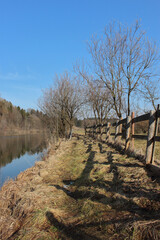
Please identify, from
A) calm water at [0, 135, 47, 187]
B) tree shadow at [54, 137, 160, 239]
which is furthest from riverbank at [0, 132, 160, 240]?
calm water at [0, 135, 47, 187]

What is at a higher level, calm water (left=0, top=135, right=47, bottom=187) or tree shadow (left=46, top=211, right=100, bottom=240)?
tree shadow (left=46, top=211, right=100, bottom=240)

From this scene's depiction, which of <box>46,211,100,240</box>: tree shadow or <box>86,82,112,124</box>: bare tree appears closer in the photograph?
<box>46,211,100,240</box>: tree shadow

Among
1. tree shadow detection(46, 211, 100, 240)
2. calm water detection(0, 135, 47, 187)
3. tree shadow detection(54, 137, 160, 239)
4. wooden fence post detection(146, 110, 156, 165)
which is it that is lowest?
calm water detection(0, 135, 47, 187)

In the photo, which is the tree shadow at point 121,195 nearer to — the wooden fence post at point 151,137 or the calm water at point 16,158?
the wooden fence post at point 151,137

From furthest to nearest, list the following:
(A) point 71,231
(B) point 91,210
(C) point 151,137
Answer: (C) point 151,137 → (B) point 91,210 → (A) point 71,231

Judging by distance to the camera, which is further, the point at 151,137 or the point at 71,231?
the point at 151,137

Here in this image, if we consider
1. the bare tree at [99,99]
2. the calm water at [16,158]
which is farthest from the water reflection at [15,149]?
the bare tree at [99,99]

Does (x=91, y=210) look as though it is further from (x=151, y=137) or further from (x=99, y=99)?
(x=99, y=99)

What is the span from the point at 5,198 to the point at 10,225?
1.36m

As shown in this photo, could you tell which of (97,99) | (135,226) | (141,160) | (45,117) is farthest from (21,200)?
(45,117)

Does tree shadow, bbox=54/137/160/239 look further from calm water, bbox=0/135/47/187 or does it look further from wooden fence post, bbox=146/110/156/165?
calm water, bbox=0/135/47/187

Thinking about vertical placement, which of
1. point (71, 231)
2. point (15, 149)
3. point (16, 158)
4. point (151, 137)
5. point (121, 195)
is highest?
point (151, 137)

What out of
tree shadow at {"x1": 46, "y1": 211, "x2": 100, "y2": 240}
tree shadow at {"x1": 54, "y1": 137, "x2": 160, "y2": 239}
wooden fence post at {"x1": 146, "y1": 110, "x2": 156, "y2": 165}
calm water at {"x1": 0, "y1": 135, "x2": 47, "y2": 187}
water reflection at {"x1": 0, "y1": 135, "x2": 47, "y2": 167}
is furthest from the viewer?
water reflection at {"x1": 0, "y1": 135, "x2": 47, "y2": 167}

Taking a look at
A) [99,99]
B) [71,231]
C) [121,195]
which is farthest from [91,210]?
[99,99]
